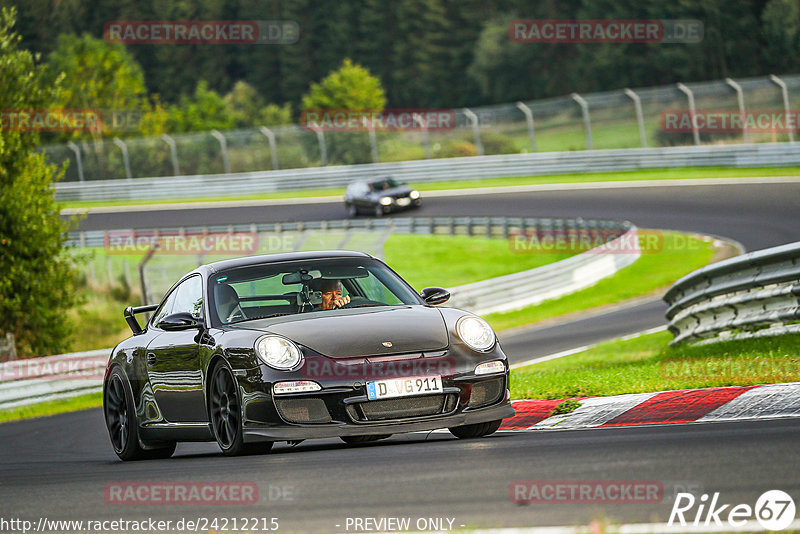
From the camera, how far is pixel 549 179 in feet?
147

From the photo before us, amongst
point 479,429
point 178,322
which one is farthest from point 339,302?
point 479,429

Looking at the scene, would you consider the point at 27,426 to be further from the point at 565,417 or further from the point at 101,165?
the point at 101,165

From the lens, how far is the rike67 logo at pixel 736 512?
14.2ft

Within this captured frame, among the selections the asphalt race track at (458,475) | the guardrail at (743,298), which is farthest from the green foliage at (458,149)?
the asphalt race track at (458,475)

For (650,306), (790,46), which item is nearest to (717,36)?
(790,46)

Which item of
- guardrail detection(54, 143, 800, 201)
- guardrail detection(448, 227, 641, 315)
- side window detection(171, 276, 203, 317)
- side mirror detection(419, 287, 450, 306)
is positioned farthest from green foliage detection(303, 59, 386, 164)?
side mirror detection(419, 287, 450, 306)

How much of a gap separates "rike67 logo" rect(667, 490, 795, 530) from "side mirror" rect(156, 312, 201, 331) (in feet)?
14.9

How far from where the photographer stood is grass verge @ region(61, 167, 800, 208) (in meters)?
38.0

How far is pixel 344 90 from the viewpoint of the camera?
87.0 metres

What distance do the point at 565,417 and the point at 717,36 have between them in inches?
2865

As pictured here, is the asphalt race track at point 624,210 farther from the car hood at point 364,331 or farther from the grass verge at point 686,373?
the car hood at point 364,331

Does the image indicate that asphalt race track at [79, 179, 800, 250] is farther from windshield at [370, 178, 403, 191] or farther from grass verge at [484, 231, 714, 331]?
windshield at [370, 178, 403, 191]

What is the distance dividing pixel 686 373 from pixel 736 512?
5.85 meters

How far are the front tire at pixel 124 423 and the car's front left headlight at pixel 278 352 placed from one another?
2053 millimetres
